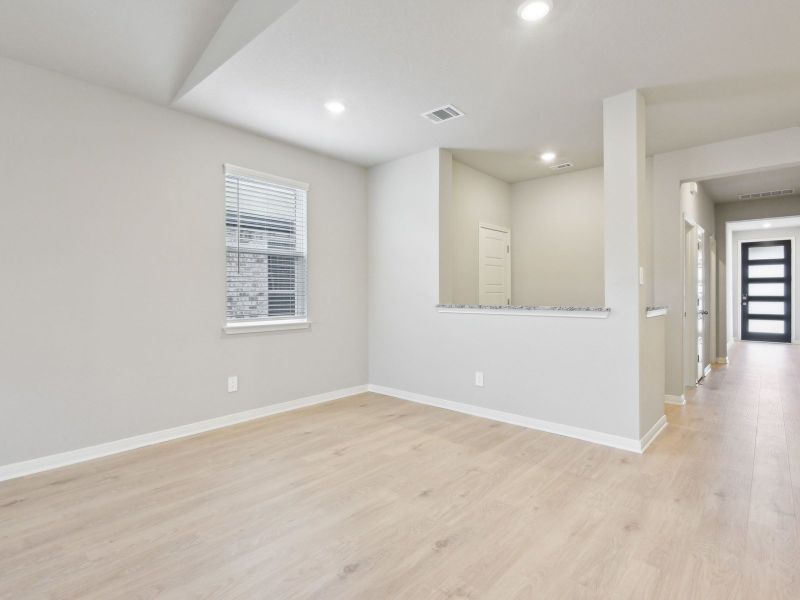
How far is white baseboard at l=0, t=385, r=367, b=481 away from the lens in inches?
106

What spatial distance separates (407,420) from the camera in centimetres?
382

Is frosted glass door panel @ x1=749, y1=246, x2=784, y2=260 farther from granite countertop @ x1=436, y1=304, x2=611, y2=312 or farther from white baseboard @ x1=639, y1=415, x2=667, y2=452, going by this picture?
granite countertop @ x1=436, y1=304, x2=611, y2=312

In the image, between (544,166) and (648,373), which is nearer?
(648,373)

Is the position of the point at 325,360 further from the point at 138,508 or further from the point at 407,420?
the point at 138,508

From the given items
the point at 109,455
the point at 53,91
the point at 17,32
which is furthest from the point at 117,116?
the point at 109,455

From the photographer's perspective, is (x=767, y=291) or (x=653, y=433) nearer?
(x=653, y=433)

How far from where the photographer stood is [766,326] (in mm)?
9758

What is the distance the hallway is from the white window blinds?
3.49 m

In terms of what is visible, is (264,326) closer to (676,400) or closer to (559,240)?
(559,240)

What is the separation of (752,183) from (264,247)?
6602 mm

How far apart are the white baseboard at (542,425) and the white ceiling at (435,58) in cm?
258

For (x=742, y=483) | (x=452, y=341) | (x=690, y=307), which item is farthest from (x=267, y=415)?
(x=690, y=307)

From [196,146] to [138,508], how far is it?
2759 millimetres

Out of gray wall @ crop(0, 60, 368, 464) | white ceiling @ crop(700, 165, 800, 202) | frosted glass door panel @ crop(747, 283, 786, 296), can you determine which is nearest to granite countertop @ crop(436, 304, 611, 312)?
gray wall @ crop(0, 60, 368, 464)
